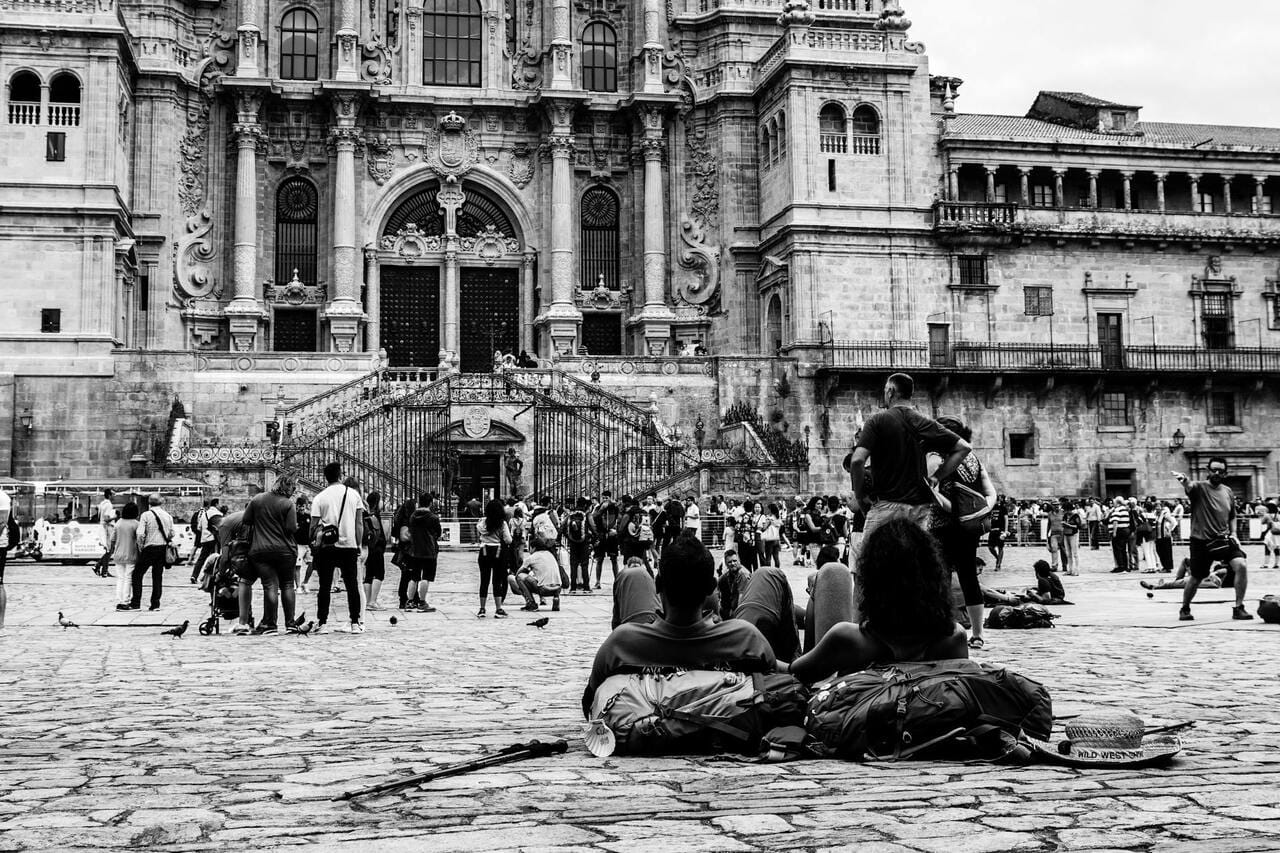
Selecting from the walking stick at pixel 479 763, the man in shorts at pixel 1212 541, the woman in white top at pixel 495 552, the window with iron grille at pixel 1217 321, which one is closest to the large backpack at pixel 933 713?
the walking stick at pixel 479 763

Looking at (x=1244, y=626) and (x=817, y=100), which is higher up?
(x=817, y=100)

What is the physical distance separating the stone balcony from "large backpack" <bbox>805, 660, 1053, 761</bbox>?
4056 cm

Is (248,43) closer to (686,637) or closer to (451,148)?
(451,148)

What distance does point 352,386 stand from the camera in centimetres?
3947

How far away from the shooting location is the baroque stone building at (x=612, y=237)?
41188mm

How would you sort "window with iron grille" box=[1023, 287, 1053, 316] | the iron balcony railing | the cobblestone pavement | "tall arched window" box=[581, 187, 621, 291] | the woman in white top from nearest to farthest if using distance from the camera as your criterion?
1. the cobblestone pavement
2. the woman in white top
3. the iron balcony railing
4. "window with iron grille" box=[1023, 287, 1053, 316]
5. "tall arched window" box=[581, 187, 621, 291]

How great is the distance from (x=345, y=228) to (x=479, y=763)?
138 feet

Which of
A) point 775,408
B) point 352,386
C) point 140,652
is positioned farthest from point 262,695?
point 775,408

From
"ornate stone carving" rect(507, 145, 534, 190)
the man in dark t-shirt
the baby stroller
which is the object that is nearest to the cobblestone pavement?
the man in dark t-shirt

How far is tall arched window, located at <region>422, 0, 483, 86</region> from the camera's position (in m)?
50.0

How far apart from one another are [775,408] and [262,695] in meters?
33.4

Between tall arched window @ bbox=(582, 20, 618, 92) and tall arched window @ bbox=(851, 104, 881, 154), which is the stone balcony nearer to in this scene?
tall arched window @ bbox=(851, 104, 881, 154)

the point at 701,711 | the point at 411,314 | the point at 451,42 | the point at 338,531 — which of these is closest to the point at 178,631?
the point at 338,531

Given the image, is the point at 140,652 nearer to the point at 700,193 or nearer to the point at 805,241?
the point at 805,241
